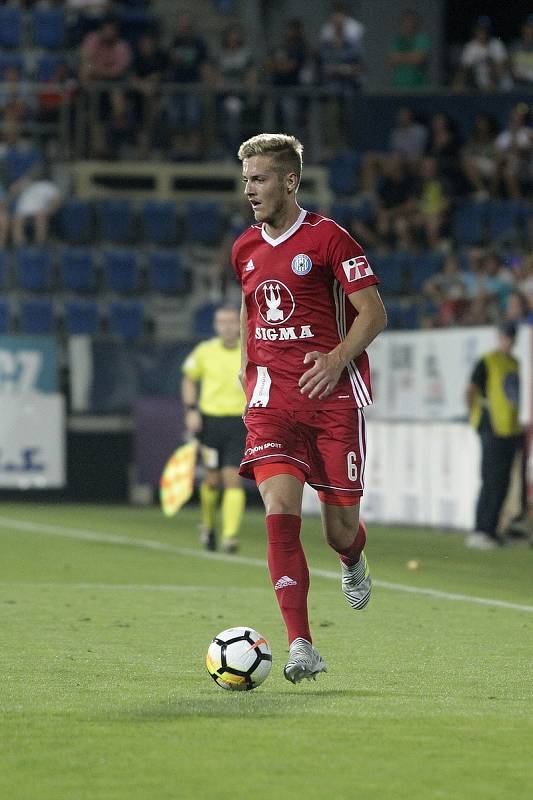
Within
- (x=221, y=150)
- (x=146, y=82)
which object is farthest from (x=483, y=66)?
(x=146, y=82)

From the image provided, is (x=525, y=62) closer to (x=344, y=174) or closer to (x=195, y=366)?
(x=344, y=174)

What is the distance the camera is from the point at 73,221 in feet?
77.7

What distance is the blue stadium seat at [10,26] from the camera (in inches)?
995

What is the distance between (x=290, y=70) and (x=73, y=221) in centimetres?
439

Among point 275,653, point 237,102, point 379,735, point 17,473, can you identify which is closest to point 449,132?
point 237,102

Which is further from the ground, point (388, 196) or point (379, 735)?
point (388, 196)

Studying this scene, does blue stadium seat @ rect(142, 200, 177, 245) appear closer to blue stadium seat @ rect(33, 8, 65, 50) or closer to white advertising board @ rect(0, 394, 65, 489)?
blue stadium seat @ rect(33, 8, 65, 50)

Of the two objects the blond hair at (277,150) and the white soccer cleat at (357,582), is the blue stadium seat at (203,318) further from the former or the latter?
the blond hair at (277,150)

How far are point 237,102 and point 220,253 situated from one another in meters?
3.15

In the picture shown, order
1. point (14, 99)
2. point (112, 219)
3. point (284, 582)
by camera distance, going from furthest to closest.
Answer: point (14, 99) < point (112, 219) < point (284, 582)

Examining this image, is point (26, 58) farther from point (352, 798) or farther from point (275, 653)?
point (352, 798)

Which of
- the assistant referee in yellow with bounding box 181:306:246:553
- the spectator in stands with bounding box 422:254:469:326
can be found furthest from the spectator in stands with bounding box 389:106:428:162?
the assistant referee in yellow with bounding box 181:306:246:553

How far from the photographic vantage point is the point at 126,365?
2197 cm

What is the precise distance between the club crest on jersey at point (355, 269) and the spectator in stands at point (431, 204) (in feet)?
56.8
